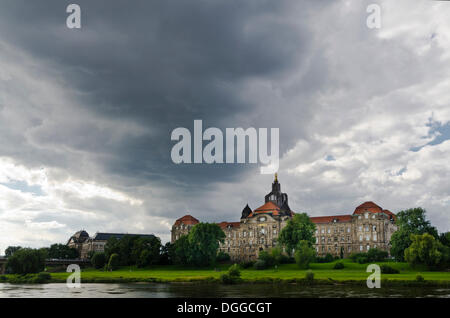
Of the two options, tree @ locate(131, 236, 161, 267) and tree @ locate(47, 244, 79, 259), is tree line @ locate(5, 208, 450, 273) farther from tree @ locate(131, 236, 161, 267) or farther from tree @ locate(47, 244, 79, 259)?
tree @ locate(47, 244, 79, 259)

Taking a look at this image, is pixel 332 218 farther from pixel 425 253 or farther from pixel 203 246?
pixel 425 253

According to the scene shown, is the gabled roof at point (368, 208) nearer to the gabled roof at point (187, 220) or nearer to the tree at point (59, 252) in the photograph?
the gabled roof at point (187, 220)

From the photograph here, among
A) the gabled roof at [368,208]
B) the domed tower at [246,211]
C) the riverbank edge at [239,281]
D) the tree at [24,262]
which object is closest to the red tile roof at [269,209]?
the domed tower at [246,211]

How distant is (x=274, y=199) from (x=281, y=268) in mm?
79268

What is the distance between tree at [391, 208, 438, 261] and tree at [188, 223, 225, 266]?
44.6 metres

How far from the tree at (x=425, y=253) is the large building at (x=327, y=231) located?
51.0 meters

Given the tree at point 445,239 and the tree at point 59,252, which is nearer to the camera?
the tree at point 445,239

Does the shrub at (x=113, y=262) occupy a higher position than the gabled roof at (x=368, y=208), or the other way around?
the gabled roof at (x=368, y=208)

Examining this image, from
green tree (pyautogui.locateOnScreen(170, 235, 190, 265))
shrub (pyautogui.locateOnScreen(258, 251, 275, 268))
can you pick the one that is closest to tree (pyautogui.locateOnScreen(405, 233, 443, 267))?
shrub (pyautogui.locateOnScreen(258, 251, 275, 268))

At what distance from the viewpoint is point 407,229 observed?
8919cm

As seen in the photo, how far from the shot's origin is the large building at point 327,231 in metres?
128

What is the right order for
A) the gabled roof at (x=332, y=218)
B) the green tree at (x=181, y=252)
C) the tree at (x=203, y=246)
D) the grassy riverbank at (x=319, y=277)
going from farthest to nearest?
1. the gabled roof at (x=332, y=218)
2. the green tree at (x=181, y=252)
3. the tree at (x=203, y=246)
4. the grassy riverbank at (x=319, y=277)

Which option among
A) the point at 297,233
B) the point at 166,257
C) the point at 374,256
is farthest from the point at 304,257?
the point at 166,257
